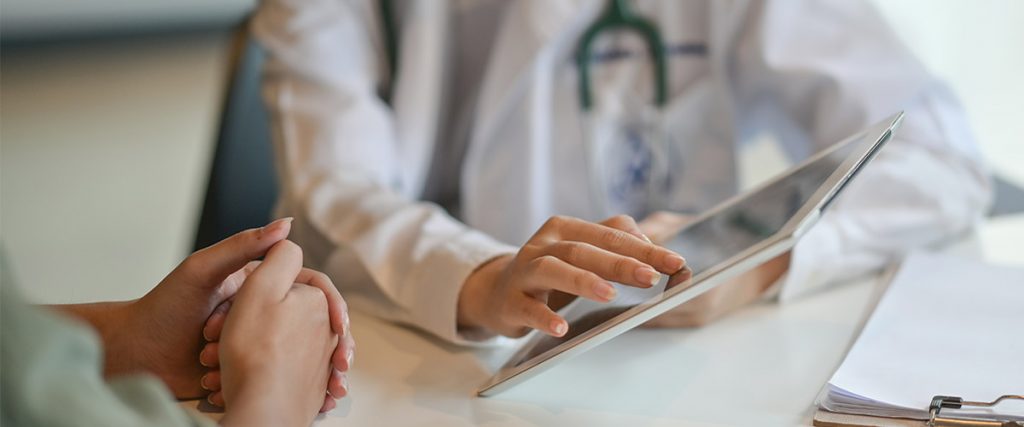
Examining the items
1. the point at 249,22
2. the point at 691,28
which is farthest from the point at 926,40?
the point at 249,22

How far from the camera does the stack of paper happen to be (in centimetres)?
53

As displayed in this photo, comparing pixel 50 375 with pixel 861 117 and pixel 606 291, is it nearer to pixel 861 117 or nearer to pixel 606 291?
pixel 606 291

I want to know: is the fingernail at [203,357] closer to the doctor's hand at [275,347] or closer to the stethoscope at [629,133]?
the doctor's hand at [275,347]

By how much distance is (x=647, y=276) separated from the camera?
51 centimetres

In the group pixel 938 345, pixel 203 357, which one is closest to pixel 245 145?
pixel 203 357

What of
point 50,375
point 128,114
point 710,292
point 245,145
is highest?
point 128,114

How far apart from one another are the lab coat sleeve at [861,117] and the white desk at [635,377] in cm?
10

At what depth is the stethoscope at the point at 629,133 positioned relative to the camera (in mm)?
975

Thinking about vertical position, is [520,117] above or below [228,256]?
above

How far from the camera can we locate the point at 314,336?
51 centimetres

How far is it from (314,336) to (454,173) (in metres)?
0.60

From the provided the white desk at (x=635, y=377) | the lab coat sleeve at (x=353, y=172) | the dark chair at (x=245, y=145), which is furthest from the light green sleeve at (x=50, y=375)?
the dark chair at (x=245, y=145)

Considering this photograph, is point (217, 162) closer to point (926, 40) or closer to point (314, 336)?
point (314, 336)

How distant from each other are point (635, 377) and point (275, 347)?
0.22 metres
